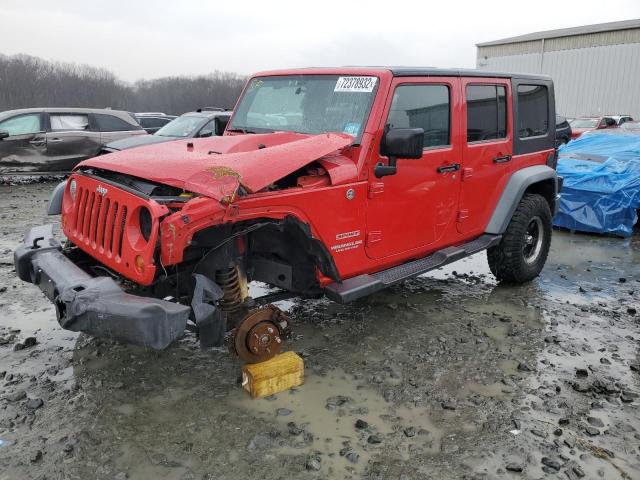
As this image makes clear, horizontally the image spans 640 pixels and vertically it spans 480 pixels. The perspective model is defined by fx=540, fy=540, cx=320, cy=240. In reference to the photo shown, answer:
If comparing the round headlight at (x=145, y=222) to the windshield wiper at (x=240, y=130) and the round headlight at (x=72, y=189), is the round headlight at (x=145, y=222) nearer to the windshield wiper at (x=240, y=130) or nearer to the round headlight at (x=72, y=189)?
the round headlight at (x=72, y=189)

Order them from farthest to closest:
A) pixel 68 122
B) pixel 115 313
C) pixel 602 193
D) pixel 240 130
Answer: pixel 68 122 → pixel 602 193 → pixel 240 130 → pixel 115 313

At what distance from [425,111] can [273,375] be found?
230 cm

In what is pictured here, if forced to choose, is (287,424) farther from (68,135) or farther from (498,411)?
(68,135)

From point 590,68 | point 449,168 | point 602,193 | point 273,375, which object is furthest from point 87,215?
point 590,68

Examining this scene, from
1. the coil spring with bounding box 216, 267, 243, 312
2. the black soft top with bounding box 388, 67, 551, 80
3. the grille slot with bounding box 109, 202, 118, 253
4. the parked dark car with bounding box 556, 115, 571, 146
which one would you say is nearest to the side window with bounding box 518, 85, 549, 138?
the black soft top with bounding box 388, 67, 551, 80

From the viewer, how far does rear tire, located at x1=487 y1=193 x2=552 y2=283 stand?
5184mm

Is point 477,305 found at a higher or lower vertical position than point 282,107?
lower

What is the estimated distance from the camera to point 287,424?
3.08 m

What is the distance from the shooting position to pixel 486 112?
475 cm

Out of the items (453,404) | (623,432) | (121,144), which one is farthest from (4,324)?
(121,144)

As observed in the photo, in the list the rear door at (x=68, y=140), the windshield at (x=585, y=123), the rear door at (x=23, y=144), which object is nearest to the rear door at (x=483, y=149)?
the rear door at (x=68, y=140)

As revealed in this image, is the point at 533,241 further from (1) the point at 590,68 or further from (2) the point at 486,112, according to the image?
(1) the point at 590,68

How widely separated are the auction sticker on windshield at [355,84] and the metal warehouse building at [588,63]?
88.1 feet

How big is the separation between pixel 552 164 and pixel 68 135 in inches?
375
